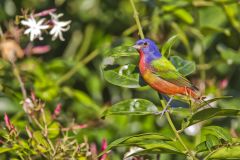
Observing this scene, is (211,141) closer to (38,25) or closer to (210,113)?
(210,113)

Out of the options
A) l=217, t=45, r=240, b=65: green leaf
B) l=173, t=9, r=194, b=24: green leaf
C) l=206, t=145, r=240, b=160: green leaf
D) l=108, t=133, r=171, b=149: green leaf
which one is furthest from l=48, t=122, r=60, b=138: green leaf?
l=217, t=45, r=240, b=65: green leaf

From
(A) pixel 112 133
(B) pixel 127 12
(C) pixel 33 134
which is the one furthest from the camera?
(B) pixel 127 12

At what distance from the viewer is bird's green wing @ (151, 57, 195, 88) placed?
219 centimetres

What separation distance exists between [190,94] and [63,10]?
1.80m

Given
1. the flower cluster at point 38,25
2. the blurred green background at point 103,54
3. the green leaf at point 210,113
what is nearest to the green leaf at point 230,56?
the blurred green background at point 103,54

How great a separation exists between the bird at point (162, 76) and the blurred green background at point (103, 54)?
24.6 inches

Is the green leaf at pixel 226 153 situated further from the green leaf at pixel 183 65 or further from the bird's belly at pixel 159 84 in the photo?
the green leaf at pixel 183 65

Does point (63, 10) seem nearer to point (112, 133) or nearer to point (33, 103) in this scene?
point (112, 133)

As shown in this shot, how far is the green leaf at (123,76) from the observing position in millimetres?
2210

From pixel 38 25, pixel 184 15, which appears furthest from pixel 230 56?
pixel 38 25

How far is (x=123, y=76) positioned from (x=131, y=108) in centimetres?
18

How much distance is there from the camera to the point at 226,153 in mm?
1945

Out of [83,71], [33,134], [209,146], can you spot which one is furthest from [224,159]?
[83,71]

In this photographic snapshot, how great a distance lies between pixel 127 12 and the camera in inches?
153
